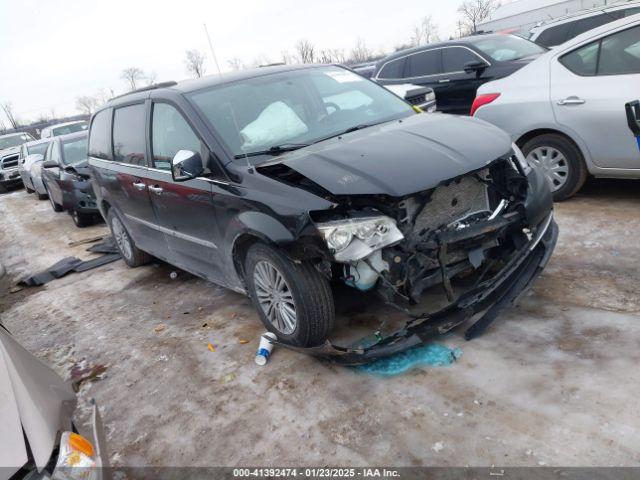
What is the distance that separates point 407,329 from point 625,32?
3669 mm

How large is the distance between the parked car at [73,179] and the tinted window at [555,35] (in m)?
9.12

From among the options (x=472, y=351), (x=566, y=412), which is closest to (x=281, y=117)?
(x=472, y=351)

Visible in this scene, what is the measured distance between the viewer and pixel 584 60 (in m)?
4.71

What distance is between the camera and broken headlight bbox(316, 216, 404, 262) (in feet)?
8.75

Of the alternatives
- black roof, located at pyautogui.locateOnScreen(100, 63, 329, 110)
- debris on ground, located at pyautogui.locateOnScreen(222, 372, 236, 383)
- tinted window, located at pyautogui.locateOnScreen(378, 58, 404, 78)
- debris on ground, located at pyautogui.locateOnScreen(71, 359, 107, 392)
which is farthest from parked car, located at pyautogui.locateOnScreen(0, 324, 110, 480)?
tinted window, located at pyautogui.locateOnScreen(378, 58, 404, 78)

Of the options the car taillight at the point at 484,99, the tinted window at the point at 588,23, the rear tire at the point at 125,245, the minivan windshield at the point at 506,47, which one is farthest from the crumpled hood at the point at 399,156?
the tinted window at the point at 588,23

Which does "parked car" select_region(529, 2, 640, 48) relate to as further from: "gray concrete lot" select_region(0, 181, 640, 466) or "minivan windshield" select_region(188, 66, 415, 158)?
"minivan windshield" select_region(188, 66, 415, 158)

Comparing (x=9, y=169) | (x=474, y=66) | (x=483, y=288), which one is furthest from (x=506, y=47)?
(x=9, y=169)

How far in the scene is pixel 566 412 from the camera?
2.39 metres

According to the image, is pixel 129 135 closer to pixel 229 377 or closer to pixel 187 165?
pixel 187 165

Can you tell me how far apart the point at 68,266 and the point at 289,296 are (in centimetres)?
480

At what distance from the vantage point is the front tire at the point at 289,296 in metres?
2.96

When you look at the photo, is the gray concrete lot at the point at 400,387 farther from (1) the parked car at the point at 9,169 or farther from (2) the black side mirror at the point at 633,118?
(1) the parked car at the point at 9,169

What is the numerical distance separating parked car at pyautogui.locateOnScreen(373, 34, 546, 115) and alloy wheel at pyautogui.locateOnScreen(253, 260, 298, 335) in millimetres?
5235
